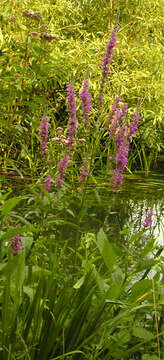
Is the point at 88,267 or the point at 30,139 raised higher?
the point at 88,267

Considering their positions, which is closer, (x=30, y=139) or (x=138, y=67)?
(x=30, y=139)

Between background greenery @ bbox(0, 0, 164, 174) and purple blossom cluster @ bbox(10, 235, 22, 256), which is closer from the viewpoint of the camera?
purple blossom cluster @ bbox(10, 235, 22, 256)

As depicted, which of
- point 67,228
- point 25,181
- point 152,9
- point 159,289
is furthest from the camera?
point 152,9

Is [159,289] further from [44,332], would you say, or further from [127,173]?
[127,173]

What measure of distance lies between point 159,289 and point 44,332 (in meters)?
0.35

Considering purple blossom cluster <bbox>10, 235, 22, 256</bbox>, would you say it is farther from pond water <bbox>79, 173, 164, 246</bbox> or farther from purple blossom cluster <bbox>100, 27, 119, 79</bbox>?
pond water <bbox>79, 173, 164, 246</bbox>

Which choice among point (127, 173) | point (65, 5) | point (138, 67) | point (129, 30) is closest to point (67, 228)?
point (127, 173)

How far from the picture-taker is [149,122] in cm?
604

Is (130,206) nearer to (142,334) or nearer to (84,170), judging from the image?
(84,170)

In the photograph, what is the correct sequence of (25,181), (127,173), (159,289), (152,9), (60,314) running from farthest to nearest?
(152,9) < (127,173) < (25,181) < (159,289) < (60,314)

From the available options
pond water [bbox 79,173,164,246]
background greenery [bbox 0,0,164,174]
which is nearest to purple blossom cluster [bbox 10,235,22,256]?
pond water [bbox 79,173,164,246]

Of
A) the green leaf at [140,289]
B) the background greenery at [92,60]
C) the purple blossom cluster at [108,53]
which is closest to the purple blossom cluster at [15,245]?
the green leaf at [140,289]

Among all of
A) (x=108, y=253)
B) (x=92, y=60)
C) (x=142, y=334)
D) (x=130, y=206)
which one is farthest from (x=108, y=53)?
(x=92, y=60)

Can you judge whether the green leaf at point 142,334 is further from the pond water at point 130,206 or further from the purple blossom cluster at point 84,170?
the pond water at point 130,206
